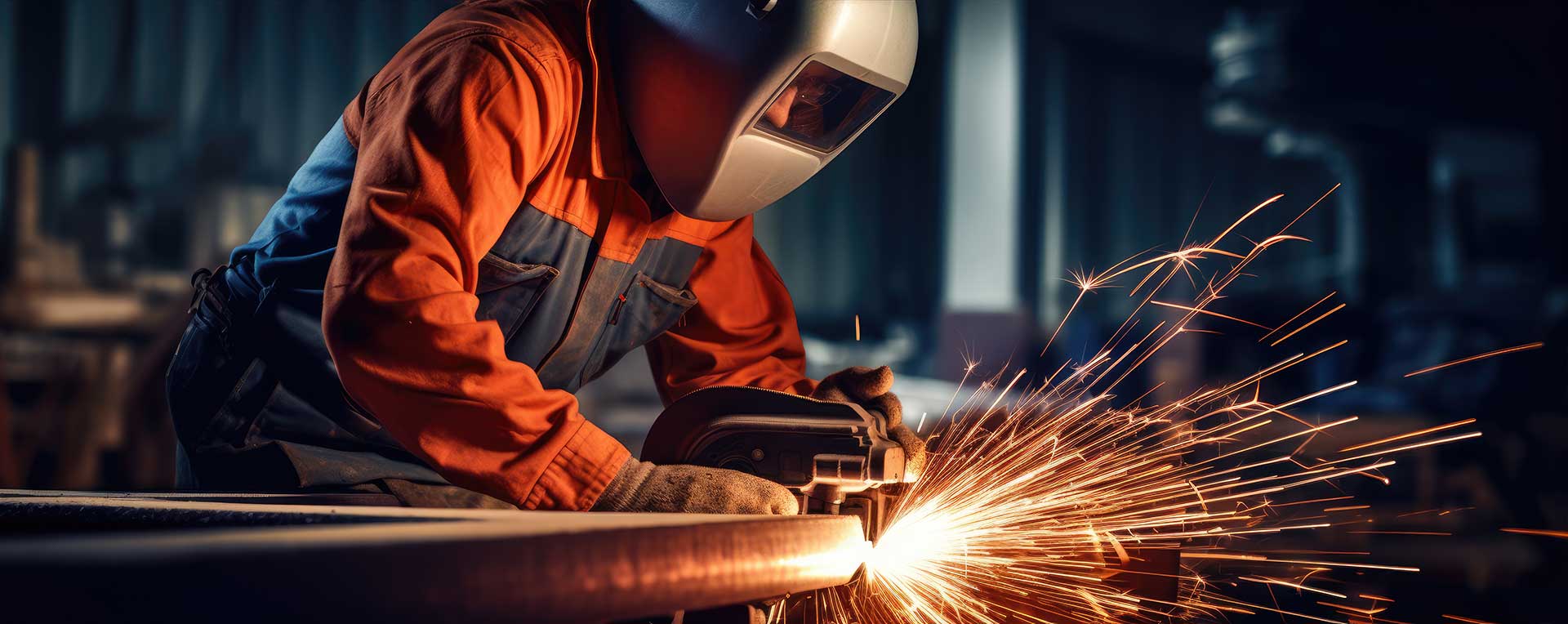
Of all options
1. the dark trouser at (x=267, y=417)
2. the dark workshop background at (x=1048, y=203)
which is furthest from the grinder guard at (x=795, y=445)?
the dark workshop background at (x=1048, y=203)

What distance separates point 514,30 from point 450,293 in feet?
0.94

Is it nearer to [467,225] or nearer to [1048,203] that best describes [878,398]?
[467,225]

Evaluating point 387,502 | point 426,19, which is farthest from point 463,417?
point 426,19

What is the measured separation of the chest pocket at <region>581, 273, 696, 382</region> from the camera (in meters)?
1.44

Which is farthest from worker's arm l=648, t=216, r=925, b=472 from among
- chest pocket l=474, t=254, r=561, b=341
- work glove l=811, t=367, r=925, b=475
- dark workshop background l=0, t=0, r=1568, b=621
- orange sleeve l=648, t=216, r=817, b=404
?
dark workshop background l=0, t=0, r=1568, b=621

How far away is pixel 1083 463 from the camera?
160 cm

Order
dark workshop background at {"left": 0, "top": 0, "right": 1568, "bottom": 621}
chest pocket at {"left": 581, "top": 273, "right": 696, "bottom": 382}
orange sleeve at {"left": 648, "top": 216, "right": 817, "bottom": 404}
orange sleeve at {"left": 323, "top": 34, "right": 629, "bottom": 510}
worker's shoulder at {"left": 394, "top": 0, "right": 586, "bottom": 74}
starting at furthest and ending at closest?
dark workshop background at {"left": 0, "top": 0, "right": 1568, "bottom": 621} → orange sleeve at {"left": 648, "top": 216, "right": 817, "bottom": 404} → chest pocket at {"left": 581, "top": 273, "right": 696, "bottom": 382} → worker's shoulder at {"left": 394, "top": 0, "right": 586, "bottom": 74} → orange sleeve at {"left": 323, "top": 34, "right": 629, "bottom": 510}

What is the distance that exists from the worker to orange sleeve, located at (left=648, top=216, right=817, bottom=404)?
87 millimetres

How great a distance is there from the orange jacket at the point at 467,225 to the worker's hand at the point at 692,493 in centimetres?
2

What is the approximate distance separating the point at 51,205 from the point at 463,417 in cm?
438

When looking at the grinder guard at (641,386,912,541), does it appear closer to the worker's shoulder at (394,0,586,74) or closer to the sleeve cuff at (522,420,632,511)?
the sleeve cuff at (522,420,632,511)

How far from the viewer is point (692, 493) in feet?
3.47

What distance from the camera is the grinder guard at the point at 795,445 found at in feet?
3.70

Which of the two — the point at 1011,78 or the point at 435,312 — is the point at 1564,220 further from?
the point at 435,312
